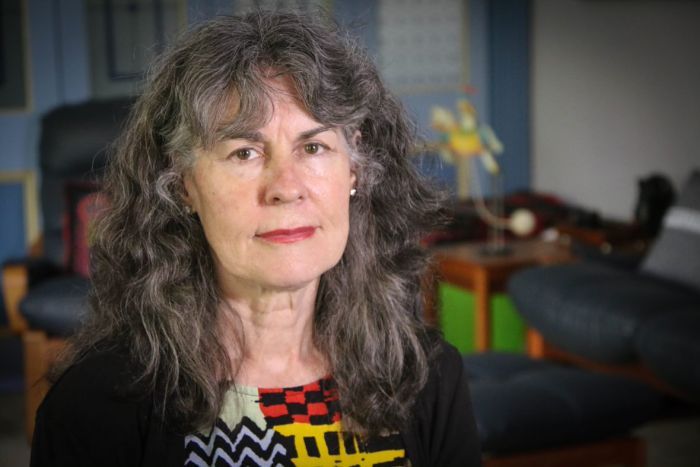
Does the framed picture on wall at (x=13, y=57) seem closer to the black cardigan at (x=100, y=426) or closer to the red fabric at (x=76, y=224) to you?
the red fabric at (x=76, y=224)

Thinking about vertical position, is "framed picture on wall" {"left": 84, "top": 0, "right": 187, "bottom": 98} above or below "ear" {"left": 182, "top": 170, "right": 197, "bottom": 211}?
above

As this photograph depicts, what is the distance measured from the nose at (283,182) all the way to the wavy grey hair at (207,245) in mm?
61

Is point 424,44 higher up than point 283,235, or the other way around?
point 424,44

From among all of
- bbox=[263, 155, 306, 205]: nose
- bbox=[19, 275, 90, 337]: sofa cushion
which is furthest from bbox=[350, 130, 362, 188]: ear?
bbox=[19, 275, 90, 337]: sofa cushion

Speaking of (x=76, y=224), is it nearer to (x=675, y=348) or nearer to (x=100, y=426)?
(x=675, y=348)

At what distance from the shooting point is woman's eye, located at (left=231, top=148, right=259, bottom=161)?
4.17 ft

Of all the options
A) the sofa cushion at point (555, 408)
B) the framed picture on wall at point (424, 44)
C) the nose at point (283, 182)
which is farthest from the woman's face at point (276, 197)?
the framed picture on wall at point (424, 44)

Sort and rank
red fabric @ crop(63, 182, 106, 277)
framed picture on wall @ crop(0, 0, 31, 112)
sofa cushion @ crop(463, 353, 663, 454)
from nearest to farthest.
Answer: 1. sofa cushion @ crop(463, 353, 663, 454)
2. red fabric @ crop(63, 182, 106, 277)
3. framed picture on wall @ crop(0, 0, 31, 112)

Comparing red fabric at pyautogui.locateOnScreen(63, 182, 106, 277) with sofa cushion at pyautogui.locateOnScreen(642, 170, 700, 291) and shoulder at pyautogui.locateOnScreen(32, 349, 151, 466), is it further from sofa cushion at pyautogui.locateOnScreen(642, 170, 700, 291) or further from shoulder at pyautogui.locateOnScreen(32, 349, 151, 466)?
shoulder at pyautogui.locateOnScreen(32, 349, 151, 466)

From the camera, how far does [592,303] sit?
10.8ft

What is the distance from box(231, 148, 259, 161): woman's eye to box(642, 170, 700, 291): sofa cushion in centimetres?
249

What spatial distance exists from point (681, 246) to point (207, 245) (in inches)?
98.1

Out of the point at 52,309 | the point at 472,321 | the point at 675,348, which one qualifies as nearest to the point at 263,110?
the point at 675,348

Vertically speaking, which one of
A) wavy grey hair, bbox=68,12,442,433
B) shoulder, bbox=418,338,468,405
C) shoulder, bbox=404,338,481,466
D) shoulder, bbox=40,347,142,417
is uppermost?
wavy grey hair, bbox=68,12,442,433
